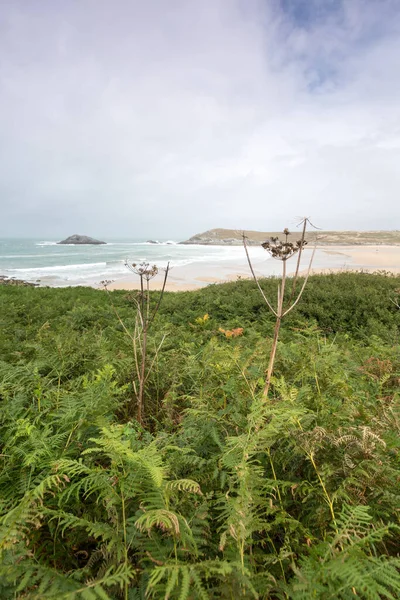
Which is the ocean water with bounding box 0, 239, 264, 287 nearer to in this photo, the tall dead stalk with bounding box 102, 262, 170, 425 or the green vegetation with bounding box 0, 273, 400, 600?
the tall dead stalk with bounding box 102, 262, 170, 425

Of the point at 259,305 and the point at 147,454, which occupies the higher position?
the point at 147,454

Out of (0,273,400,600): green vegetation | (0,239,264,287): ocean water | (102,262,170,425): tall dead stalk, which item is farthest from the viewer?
(0,239,264,287): ocean water

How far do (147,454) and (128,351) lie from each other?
114 inches

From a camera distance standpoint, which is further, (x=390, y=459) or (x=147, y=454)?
(x=390, y=459)

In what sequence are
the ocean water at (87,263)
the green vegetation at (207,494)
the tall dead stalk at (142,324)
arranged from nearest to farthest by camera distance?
1. the green vegetation at (207,494)
2. the tall dead stalk at (142,324)
3. the ocean water at (87,263)

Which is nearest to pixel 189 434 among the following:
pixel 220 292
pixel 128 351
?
pixel 128 351

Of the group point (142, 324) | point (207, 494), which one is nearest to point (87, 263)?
point (142, 324)

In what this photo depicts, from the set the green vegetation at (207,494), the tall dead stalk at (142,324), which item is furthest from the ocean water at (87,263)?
the green vegetation at (207,494)

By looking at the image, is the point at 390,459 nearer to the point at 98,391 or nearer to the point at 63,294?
the point at 98,391

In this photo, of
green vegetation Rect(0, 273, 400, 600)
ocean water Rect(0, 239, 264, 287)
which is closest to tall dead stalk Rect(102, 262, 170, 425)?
green vegetation Rect(0, 273, 400, 600)

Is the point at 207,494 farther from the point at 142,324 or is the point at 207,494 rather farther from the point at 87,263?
the point at 87,263

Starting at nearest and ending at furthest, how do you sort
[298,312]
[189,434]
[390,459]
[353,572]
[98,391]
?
[353,572], [390,459], [189,434], [98,391], [298,312]

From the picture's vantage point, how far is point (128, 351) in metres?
→ 4.31

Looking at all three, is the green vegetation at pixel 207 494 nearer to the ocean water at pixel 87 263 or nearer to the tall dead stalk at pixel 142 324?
the tall dead stalk at pixel 142 324
